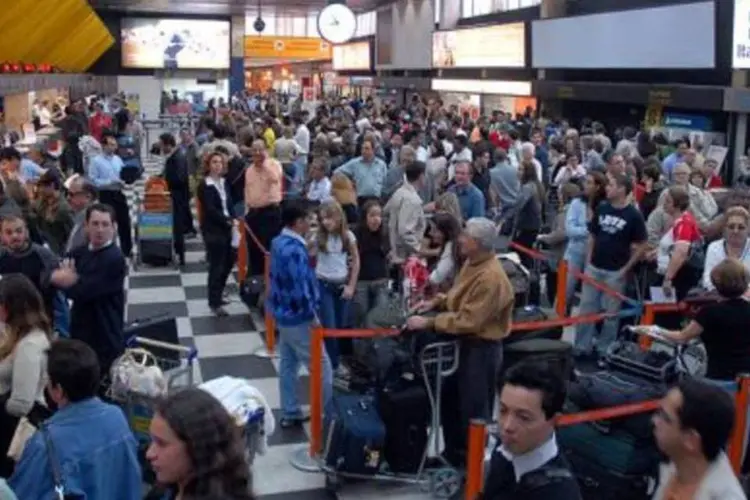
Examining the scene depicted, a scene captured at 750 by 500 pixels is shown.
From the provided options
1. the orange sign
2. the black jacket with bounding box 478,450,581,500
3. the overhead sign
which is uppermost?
the orange sign

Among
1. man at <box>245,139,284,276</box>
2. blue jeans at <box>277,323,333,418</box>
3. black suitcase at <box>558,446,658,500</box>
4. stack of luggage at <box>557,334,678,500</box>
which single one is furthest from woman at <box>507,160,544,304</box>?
black suitcase at <box>558,446,658,500</box>

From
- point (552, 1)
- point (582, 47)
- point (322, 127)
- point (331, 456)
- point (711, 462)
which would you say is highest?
point (552, 1)

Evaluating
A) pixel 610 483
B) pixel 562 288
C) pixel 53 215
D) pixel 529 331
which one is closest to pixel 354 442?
Result: pixel 610 483

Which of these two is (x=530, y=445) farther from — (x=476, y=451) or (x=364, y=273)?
(x=364, y=273)

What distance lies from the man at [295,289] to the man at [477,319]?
89 cm

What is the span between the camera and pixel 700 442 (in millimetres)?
2645

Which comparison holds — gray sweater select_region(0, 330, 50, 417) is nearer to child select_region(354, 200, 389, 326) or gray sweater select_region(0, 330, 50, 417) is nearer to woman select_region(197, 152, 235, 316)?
child select_region(354, 200, 389, 326)

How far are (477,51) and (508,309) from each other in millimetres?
19835

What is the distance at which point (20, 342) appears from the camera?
397cm

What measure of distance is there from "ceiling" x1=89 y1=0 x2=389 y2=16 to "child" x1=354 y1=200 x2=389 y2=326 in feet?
70.8

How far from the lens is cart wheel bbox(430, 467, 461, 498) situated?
4.93 m

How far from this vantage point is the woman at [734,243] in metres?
5.94

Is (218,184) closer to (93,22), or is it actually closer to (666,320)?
(666,320)

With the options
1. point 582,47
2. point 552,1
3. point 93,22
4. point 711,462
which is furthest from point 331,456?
point 93,22
